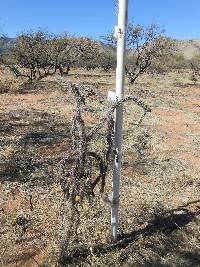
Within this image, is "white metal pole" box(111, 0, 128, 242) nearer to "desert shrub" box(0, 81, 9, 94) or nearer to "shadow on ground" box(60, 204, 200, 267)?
"shadow on ground" box(60, 204, 200, 267)

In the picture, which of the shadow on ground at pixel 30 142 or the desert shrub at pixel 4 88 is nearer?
the shadow on ground at pixel 30 142

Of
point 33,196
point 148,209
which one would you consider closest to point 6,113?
point 33,196

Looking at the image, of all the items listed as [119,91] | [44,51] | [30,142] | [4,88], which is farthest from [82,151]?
[44,51]

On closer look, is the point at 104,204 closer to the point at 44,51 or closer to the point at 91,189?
the point at 91,189

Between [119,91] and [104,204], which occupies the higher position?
[119,91]

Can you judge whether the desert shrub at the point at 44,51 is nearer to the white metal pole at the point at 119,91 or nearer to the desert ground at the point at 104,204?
the desert ground at the point at 104,204

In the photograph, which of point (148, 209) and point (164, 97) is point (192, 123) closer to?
point (164, 97)

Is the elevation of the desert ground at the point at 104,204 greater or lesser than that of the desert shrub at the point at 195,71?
greater

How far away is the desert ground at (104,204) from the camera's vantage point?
19.5ft

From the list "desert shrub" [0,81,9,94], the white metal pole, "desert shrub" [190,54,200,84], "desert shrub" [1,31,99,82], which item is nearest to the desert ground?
the white metal pole

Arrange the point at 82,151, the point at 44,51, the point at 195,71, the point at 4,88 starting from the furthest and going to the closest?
the point at 195,71
the point at 44,51
the point at 4,88
the point at 82,151

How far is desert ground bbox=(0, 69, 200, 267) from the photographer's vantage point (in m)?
5.94

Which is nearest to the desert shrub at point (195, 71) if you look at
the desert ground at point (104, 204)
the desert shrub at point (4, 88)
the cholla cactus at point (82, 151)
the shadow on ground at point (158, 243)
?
the desert shrub at point (4, 88)

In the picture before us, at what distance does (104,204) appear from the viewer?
7.07 metres
